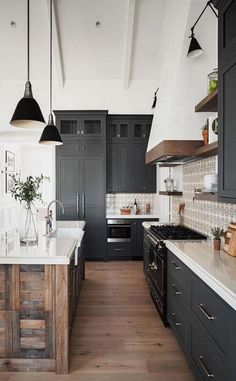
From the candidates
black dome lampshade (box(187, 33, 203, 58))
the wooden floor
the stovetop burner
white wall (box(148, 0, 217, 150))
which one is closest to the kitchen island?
the wooden floor

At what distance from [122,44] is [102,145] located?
190 centimetres

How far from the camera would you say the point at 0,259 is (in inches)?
85.3

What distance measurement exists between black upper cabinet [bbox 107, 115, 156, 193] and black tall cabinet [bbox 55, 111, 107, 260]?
30cm

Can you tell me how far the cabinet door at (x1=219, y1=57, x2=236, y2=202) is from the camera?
73.1 inches

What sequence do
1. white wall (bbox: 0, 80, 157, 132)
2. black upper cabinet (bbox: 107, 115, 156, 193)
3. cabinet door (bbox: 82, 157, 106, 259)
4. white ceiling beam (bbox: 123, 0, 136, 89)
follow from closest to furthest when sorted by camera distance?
1. white ceiling beam (bbox: 123, 0, 136, 89)
2. cabinet door (bbox: 82, 157, 106, 259)
3. black upper cabinet (bbox: 107, 115, 156, 193)
4. white wall (bbox: 0, 80, 157, 132)

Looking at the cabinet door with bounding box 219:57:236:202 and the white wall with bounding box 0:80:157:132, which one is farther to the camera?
the white wall with bounding box 0:80:157:132

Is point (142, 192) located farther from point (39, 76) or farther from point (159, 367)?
point (159, 367)

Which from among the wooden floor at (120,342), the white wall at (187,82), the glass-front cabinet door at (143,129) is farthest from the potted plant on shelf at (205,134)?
the glass-front cabinet door at (143,129)

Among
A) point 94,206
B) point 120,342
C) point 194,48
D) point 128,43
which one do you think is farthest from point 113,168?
point 120,342

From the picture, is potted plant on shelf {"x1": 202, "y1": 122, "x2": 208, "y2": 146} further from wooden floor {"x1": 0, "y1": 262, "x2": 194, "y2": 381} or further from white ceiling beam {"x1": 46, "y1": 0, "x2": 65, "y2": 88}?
white ceiling beam {"x1": 46, "y1": 0, "x2": 65, "y2": 88}

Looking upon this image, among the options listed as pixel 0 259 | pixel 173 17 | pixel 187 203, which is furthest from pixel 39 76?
pixel 0 259

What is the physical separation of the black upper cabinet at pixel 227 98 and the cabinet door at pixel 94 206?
147 inches

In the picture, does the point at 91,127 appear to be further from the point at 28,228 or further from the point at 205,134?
the point at 28,228

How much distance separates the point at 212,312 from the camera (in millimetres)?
1701
